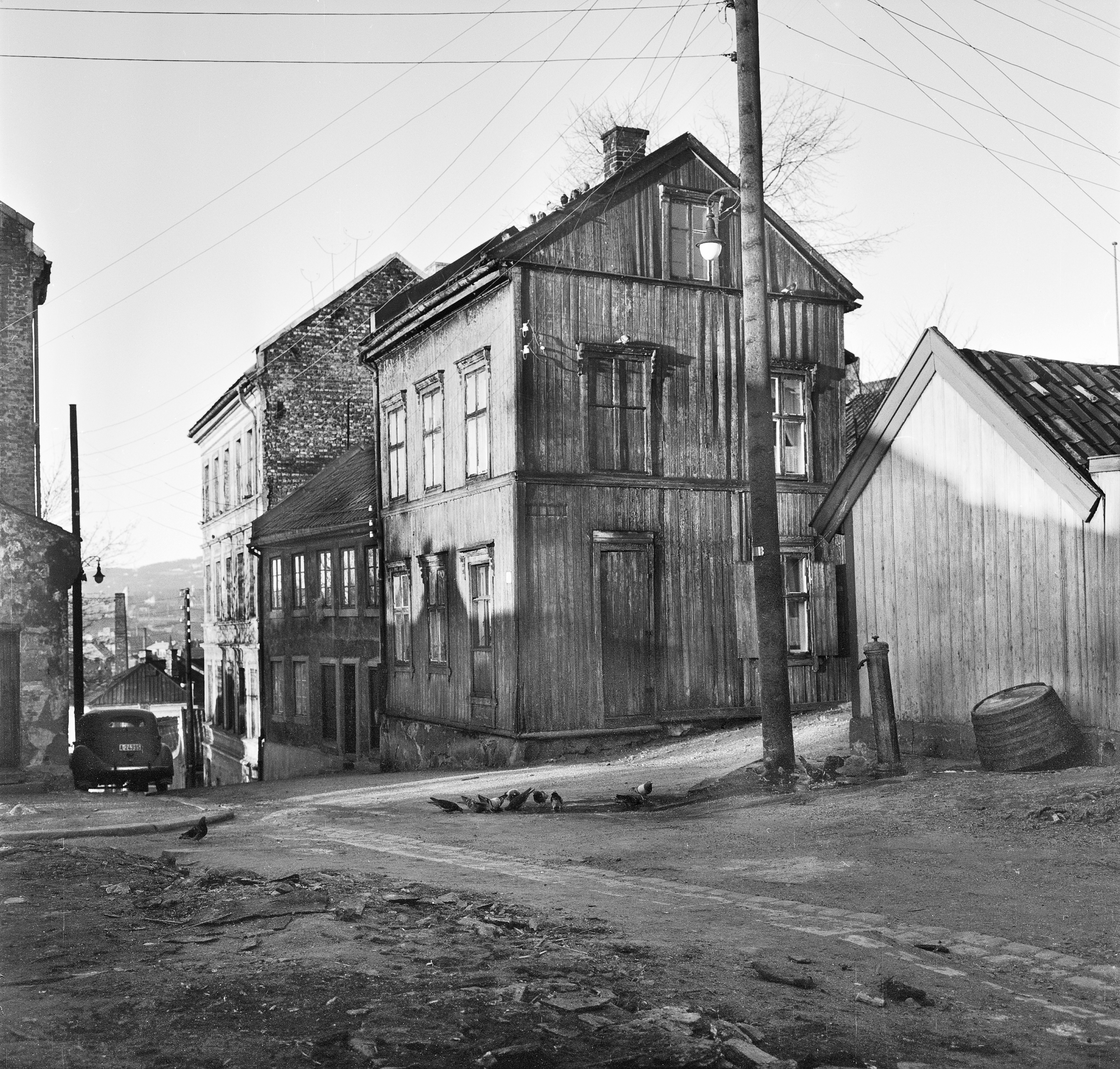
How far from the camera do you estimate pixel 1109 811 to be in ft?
33.3

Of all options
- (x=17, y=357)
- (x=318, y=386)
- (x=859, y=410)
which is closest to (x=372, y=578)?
(x=17, y=357)

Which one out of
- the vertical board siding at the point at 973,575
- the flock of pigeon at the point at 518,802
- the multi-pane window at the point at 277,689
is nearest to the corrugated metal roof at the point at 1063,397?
the vertical board siding at the point at 973,575

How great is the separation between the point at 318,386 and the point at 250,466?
11.8 ft

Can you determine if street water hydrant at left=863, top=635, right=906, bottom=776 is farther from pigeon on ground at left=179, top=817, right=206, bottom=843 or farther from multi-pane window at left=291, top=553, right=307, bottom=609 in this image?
multi-pane window at left=291, top=553, right=307, bottom=609

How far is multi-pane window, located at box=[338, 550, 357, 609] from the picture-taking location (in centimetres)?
2822

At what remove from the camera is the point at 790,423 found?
22859 millimetres

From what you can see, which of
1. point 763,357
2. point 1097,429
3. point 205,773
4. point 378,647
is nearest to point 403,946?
point 763,357

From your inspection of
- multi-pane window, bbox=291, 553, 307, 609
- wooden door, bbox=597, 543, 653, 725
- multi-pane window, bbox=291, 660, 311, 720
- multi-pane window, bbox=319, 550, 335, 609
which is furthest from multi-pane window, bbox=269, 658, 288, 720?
wooden door, bbox=597, 543, 653, 725

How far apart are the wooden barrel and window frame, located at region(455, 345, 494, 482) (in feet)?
35.2

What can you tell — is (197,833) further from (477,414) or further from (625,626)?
(477,414)

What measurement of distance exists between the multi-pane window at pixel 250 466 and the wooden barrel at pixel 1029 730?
26663 millimetres

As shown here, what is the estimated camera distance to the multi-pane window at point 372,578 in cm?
2670

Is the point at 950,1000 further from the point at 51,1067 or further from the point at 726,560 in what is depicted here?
the point at 726,560

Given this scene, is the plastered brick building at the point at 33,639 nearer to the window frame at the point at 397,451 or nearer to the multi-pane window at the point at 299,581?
the window frame at the point at 397,451
